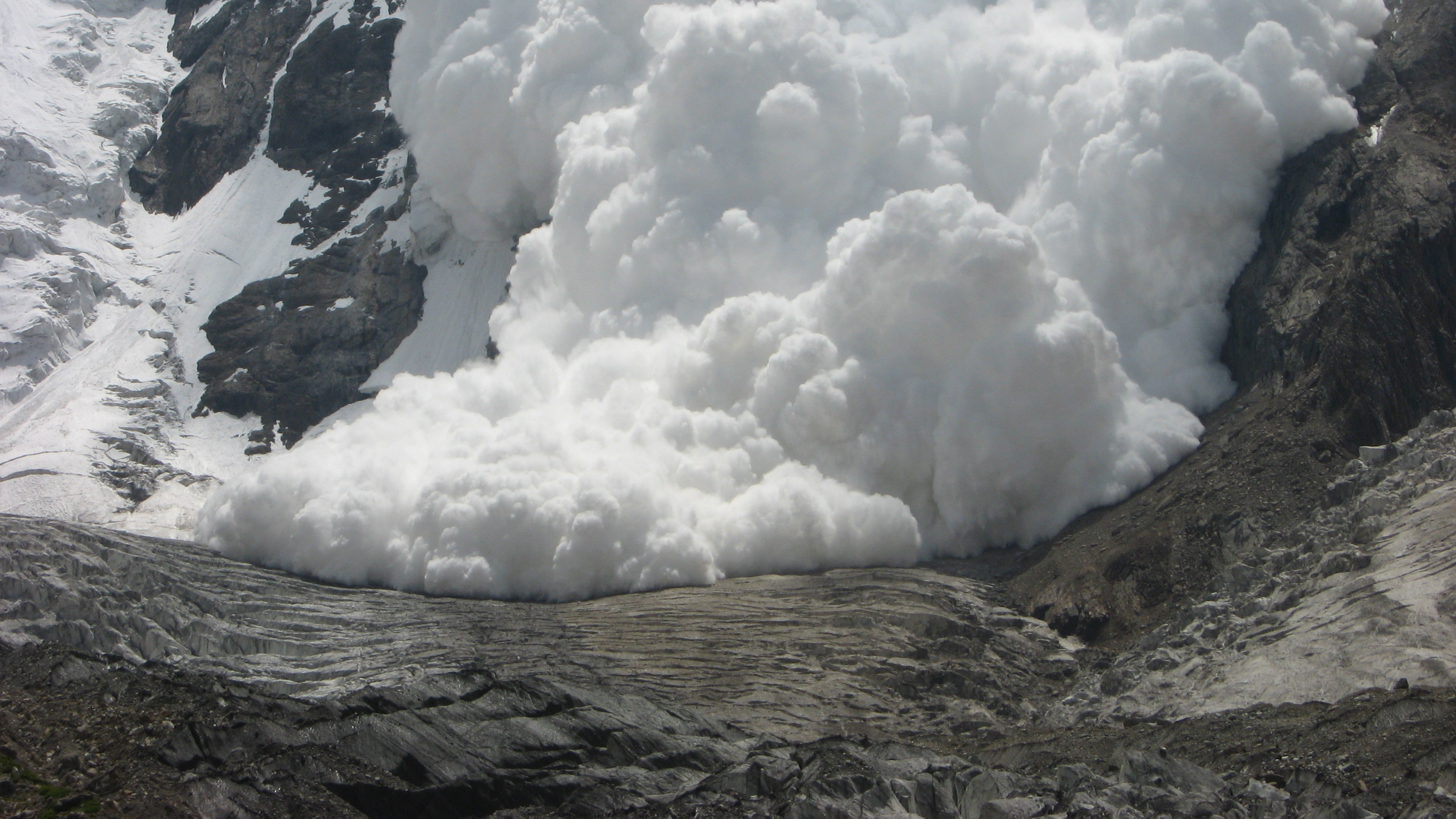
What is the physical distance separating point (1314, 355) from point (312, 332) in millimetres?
71607

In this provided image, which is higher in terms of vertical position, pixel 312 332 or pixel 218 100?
pixel 218 100

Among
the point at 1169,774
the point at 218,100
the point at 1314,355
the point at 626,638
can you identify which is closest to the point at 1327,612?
Answer: the point at 1169,774

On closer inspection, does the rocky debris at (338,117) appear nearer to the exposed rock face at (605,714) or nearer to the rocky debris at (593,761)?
the exposed rock face at (605,714)

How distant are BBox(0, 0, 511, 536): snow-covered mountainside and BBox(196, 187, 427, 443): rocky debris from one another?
16cm

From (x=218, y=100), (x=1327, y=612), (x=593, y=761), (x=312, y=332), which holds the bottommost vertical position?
(x=593, y=761)

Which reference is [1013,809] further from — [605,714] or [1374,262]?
[1374,262]

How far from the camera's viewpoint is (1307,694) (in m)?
45.2

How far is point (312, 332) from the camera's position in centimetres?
10600

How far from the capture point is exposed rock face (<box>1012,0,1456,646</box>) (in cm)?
6009

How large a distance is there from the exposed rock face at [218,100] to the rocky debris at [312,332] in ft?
55.7

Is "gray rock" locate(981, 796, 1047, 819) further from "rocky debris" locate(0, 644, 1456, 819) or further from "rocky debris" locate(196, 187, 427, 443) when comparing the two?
"rocky debris" locate(196, 187, 427, 443)

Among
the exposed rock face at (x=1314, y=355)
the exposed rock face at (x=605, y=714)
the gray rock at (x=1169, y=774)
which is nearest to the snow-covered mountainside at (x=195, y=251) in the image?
the exposed rock face at (x=605, y=714)

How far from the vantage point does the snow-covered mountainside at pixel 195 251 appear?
95812 millimetres

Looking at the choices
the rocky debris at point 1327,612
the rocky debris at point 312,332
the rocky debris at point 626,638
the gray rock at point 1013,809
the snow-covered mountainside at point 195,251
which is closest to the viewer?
the gray rock at point 1013,809
